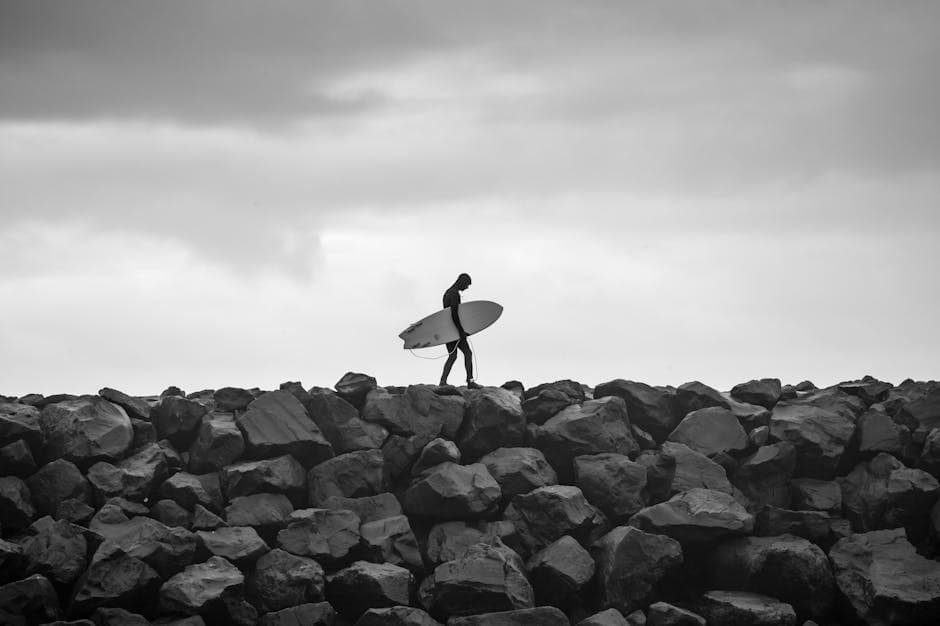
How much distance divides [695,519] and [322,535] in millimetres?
6656

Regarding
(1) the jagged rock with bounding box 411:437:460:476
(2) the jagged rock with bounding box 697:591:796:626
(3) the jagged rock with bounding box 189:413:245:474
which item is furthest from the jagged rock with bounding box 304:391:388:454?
(2) the jagged rock with bounding box 697:591:796:626

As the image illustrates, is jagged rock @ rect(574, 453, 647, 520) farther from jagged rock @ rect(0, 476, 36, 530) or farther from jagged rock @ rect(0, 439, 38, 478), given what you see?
jagged rock @ rect(0, 439, 38, 478)

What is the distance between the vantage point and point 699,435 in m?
21.7

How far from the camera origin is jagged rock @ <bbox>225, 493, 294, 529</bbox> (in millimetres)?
19172

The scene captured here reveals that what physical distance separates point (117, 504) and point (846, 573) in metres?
12.8

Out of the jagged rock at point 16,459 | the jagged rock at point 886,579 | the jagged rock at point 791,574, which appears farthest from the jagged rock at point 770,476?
the jagged rock at point 16,459

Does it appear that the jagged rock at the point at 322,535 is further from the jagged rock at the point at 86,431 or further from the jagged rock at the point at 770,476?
the jagged rock at the point at 770,476

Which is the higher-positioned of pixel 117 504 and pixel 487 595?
pixel 117 504

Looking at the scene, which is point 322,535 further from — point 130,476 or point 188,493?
point 130,476

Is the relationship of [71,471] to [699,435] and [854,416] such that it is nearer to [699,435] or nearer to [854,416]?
[699,435]

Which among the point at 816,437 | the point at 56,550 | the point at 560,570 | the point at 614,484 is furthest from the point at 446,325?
the point at 56,550

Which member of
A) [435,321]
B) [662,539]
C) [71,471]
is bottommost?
[662,539]

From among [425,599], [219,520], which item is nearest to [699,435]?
[425,599]

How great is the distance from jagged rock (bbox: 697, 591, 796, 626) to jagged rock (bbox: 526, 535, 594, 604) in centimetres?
210
